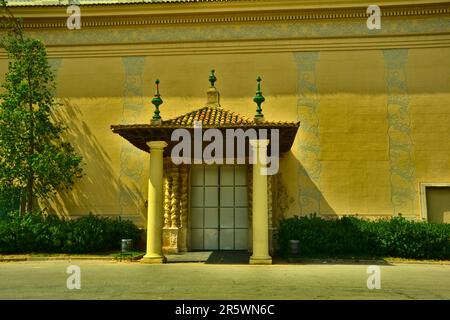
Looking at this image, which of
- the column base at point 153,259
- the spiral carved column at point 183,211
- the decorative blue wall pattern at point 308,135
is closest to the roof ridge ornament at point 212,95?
the spiral carved column at point 183,211

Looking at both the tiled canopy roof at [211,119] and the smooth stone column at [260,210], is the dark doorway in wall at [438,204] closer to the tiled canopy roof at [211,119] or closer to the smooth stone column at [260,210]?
the smooth stone column at [260,210]

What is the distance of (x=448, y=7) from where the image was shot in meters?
17.0

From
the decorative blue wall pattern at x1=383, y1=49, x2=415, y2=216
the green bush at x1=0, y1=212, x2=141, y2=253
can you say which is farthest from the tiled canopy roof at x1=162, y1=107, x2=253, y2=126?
the decorative blue wall pattern at x1=383, y1=49, x2=415, y2=216

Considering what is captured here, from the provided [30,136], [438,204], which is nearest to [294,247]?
[438,204]

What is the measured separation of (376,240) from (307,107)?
595 cm

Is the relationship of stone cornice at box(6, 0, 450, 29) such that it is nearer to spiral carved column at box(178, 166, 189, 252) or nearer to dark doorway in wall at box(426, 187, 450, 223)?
spiral carved column at box(178, 166, 189, 252)

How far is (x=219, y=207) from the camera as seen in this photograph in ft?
53.7

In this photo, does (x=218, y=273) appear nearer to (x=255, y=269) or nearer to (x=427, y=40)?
(x=255, y=269)

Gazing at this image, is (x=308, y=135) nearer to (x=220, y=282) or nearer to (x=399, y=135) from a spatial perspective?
(x=399, y=135)

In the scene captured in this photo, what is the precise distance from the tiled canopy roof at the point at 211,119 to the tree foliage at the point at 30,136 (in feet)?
17.9

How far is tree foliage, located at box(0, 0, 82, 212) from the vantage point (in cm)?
1574

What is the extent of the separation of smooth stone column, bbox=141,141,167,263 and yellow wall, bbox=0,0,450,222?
413 cm

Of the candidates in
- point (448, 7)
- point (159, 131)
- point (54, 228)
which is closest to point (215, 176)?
point (159, 131)

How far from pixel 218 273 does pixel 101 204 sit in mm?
8512
